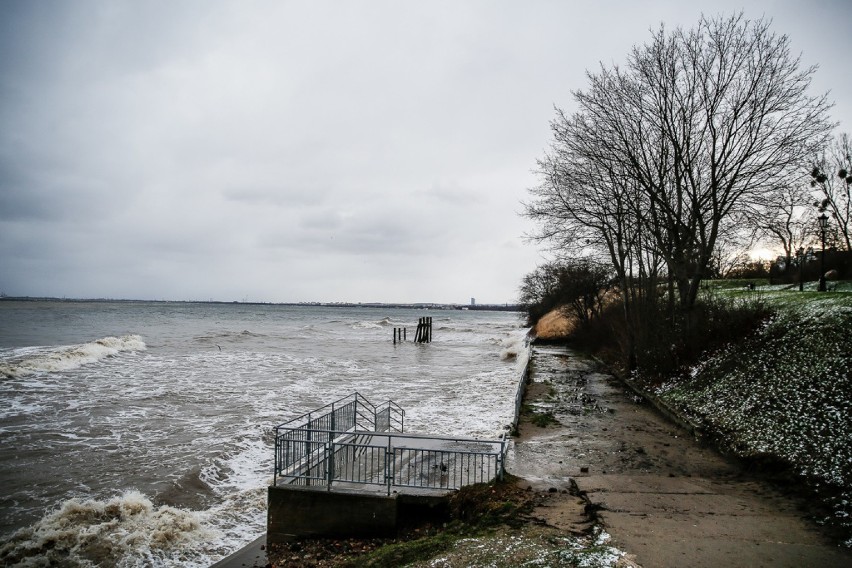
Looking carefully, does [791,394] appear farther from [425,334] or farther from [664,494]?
[425,334]

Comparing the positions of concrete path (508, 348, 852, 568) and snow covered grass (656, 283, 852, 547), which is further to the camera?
snow covered grass (656, 283, 852, 547)

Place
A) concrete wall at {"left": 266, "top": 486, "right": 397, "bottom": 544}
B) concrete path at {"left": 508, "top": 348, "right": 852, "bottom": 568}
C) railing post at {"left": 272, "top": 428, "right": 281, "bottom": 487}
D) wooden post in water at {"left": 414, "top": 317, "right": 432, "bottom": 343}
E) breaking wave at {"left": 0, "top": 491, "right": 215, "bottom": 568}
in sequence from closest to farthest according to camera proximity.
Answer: concrete path at {"left": 508, "top": 348, "right": 852, "bottom": 568}, breaking wave at {"left": 0, "top": 491, "right": 215, "bottom": 568}, concrete wall at {"left": 266, "top": 486, "right": 397, "bottom": 544}, railing post at {"left": 272, "top": 428, "right": 281, "bottom": 487}, wooden post in water at {"left": 414, "top": 317, "right": 432, "bottom": 343}

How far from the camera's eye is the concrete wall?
329 inches

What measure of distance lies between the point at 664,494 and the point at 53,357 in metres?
35.3

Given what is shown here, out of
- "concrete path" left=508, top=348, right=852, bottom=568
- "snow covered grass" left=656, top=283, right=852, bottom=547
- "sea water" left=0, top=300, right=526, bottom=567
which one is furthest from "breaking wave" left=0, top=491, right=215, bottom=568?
"snow covered grass" left=656, top=283, right=852, bottom=547

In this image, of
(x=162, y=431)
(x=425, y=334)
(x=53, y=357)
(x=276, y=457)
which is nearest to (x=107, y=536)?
(x=276, y=457)

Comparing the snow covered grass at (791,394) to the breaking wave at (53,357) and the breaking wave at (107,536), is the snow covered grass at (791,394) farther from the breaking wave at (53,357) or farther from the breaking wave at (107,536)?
the breaking wave at (53,357)

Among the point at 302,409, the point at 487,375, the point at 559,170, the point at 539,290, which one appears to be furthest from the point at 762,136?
the point at 539,290

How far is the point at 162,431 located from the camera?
16.0 metres

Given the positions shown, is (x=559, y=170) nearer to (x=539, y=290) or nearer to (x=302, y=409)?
(x=302, y=409)

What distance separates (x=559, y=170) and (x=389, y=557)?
61.5ft

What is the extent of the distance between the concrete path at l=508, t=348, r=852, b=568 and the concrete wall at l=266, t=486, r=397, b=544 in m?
2.89

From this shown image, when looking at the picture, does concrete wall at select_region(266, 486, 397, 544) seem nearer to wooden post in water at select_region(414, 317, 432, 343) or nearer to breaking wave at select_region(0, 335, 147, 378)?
breaking wave at select_region(0, 335, 147, 378)

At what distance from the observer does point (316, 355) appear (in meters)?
40.8
